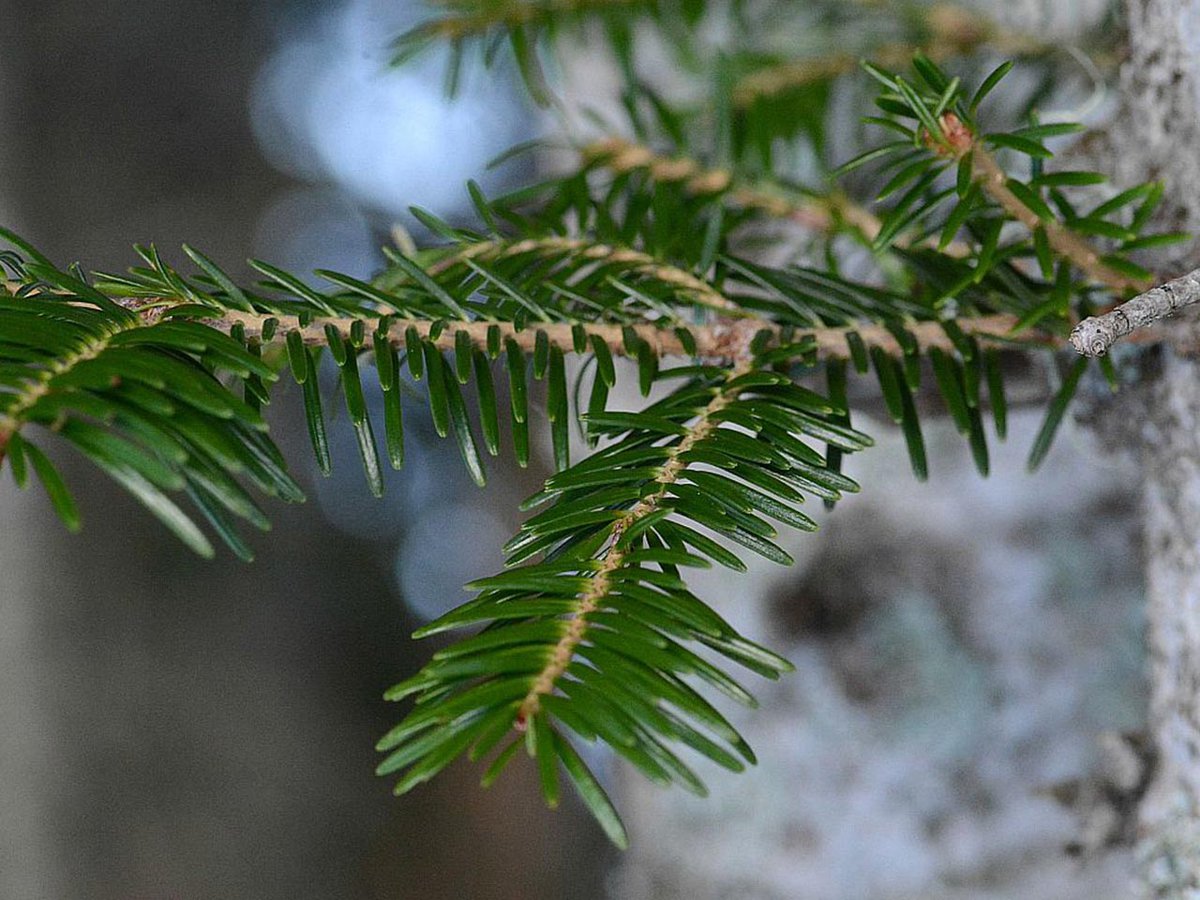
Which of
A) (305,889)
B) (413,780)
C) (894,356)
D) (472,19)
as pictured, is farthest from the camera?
(305,889)

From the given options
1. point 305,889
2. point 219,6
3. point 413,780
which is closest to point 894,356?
point 413,780

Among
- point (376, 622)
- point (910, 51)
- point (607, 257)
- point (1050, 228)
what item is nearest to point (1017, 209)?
point (1050, 228)

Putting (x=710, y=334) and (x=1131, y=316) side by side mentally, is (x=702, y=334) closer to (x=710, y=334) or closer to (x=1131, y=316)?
(x=710, y=334)

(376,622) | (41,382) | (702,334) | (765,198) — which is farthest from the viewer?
(376,622)

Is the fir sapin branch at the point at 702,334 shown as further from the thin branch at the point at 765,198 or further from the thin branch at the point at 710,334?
the thin branch at the point at 765,198

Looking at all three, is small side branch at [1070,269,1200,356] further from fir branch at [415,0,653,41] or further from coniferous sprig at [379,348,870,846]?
fir branch at [415,0,653,41]

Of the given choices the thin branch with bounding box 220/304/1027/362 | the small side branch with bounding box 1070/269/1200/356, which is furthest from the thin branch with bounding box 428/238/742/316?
the small side branch with bounding box 1070/269/1200/356

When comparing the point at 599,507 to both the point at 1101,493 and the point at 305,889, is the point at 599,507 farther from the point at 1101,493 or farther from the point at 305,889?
the point at 305,889
